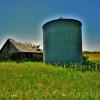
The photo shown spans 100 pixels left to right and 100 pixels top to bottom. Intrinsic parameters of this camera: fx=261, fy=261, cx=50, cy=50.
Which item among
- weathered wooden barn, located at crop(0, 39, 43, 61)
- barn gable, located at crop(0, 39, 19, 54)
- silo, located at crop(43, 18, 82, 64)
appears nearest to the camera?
silo, located at crop(43, 18, 82, 64)

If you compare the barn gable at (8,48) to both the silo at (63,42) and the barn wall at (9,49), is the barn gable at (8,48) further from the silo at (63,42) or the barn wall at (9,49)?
the silo at (63,42)

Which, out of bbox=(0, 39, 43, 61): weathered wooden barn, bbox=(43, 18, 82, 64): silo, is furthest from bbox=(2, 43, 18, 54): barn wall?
bbox=(43, 18, 82, 64): silo

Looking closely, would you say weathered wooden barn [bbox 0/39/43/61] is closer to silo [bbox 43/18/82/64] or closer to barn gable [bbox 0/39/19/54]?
barn gable [bbox 0/39/19/54]

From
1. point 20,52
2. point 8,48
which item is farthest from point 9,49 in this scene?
point 20,52

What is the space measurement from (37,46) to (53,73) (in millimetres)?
23546

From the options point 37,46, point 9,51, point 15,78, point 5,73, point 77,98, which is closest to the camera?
point 77,98

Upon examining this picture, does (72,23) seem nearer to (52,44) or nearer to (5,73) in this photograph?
(52,44)

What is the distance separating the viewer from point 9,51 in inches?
1366

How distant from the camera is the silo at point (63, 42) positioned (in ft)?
70.3

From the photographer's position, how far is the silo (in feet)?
70.3

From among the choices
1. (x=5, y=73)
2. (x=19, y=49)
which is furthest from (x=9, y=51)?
(x=5, y=73)

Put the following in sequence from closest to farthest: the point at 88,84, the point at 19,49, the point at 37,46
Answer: the point at 88,84 < the point at 19,49 < the point at 37,46

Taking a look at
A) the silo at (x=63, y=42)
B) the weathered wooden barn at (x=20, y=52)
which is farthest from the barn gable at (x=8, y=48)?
the silo at (x=63, y=42)

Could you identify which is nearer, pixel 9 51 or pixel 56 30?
pixel 56 30
